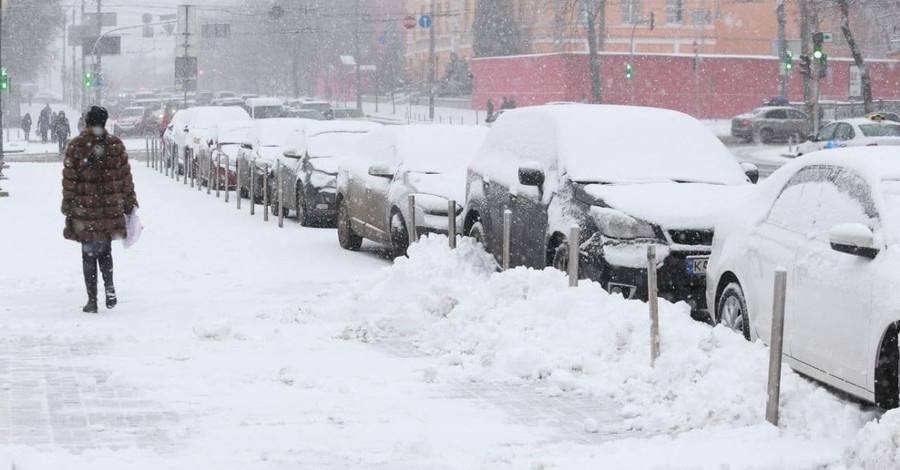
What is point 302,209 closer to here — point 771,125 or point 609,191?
point 609,191

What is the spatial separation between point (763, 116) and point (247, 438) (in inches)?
1955

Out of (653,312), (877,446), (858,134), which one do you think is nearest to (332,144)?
(653,312)

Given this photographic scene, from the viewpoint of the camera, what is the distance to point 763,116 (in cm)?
5491

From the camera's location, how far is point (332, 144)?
72.6 ft

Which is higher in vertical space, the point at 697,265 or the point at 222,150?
the point at 697,265

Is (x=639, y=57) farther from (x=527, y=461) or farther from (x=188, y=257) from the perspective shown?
(x=527, y=461)

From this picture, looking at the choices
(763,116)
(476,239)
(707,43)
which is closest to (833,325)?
(476,239)

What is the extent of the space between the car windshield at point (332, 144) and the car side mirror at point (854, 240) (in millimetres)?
14766

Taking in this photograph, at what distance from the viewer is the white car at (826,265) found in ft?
23.1

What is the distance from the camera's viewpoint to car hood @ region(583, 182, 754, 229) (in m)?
10.9

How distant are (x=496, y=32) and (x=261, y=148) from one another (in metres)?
64.5

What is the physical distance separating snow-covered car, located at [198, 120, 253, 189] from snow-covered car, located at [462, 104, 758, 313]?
1519 centimetres

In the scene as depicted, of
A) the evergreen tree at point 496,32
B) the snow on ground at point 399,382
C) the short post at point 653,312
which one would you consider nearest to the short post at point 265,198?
the snow on ground at point 399,382

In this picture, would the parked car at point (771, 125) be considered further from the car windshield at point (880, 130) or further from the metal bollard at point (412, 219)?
the metal bollard at point (412, 219)
